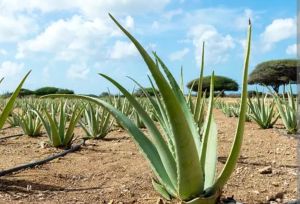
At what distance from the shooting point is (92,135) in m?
4.77

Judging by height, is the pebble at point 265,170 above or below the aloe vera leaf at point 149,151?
below

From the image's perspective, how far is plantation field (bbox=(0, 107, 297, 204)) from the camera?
2.33 m

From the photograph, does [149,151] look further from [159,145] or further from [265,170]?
[265,170]

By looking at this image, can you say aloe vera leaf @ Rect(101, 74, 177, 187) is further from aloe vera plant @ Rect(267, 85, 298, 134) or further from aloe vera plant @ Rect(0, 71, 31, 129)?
aloe vera plant @ Rect(267, 85, 298, 134)

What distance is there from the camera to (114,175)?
2.89m

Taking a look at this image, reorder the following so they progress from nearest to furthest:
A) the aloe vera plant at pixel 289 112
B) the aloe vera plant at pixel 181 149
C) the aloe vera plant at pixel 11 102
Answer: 1. the aloe vera plant at pixel 181 149
2. the aloe vera plant at pixel 11 102
3. the aloe vera plant at pixel 289 112

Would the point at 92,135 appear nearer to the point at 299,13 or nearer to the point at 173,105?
the point at 173,105

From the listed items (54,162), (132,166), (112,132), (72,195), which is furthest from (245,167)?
(112,132)

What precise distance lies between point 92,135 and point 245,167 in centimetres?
217

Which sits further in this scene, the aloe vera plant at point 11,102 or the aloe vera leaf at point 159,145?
the aloe vera plant at point 11,102

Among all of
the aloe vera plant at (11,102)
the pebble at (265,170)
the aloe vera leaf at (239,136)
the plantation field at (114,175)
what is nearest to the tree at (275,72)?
the plantation field at (114,175)

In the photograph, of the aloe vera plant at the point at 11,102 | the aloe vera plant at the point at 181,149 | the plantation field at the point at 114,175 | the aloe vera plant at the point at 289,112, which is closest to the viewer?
the aloe vera plant at the point at 181,149

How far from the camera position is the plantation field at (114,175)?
2.33 m

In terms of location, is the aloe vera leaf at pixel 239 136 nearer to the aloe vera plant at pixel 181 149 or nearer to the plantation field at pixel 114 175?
the aloe vera plant at pixel 181 149
